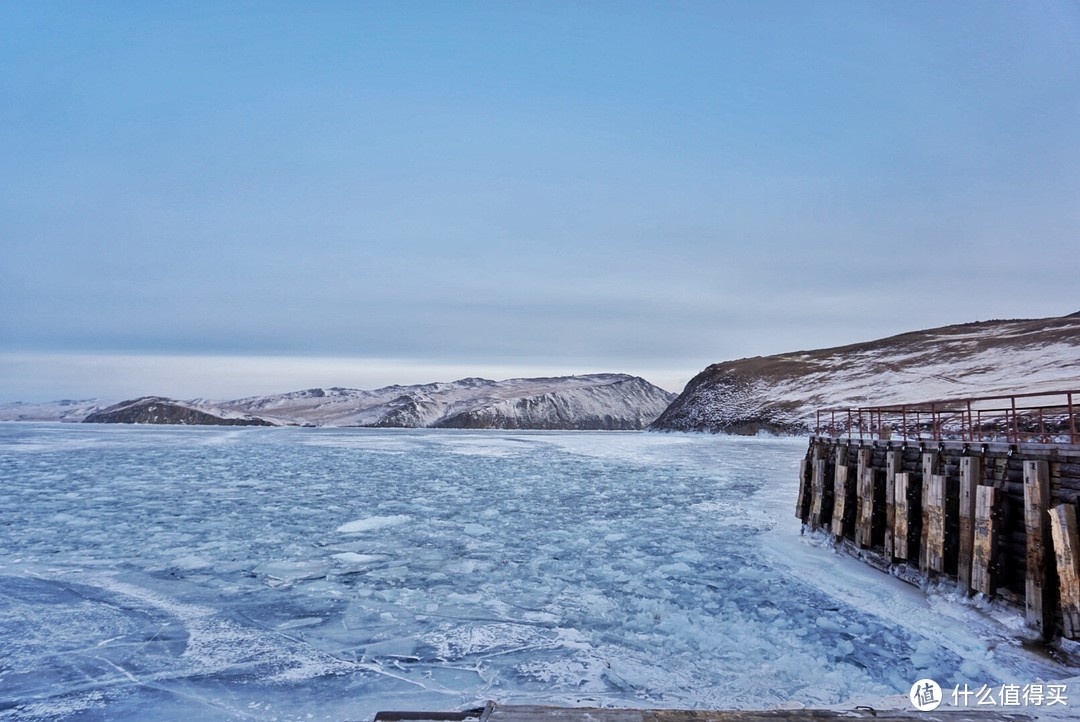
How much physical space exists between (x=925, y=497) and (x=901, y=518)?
109 centimetres

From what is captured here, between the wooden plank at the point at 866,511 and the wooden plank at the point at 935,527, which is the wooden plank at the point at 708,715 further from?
the wooden plank at the point at 866,511

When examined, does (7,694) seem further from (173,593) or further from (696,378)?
(696,378)

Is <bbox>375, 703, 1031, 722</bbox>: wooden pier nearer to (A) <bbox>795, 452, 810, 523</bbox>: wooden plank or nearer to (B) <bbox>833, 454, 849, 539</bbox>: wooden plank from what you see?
(B) <bbox>833, 454, 849, 539</bbox>: wooden plank

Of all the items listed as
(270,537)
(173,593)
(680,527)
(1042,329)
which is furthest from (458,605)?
(1042,329)

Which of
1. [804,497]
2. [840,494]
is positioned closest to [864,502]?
[840,494]

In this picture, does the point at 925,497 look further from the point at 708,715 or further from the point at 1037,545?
the point at 708,715

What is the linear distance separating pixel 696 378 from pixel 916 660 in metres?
150

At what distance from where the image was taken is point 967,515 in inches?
455

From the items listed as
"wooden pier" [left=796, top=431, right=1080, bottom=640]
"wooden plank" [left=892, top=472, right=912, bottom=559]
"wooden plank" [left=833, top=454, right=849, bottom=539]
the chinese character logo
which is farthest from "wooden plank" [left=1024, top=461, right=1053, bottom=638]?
"wooden plank" [left=833, top=454, right=849, bottom=539]

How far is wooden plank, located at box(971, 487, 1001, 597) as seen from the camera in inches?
426

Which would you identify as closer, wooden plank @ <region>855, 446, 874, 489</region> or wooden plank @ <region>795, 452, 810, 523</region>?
wooden plank @ <region>855, 446, 874, 489</region>

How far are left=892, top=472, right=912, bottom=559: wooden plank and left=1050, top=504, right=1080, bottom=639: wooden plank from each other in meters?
4.34

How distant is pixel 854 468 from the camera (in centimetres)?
1891

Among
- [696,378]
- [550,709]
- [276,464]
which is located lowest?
[276,464]
